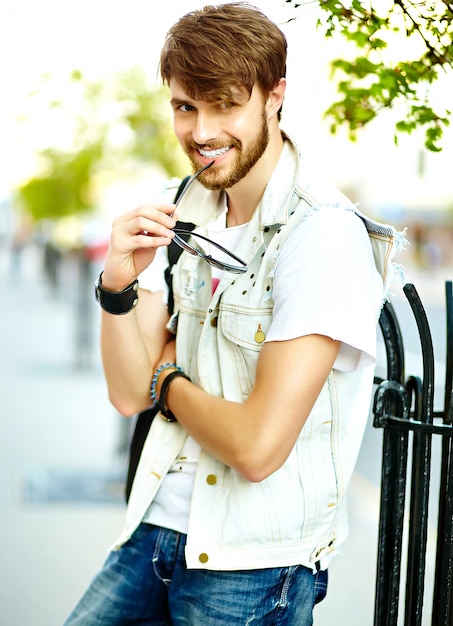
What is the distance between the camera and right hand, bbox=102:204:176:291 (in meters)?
1.90

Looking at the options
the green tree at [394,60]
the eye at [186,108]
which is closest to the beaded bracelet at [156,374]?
the eye at [186,108]

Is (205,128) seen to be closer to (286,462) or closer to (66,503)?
(286,462)

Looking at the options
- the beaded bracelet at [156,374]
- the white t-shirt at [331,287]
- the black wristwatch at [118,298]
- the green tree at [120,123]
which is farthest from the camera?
the green tree at [120,123]

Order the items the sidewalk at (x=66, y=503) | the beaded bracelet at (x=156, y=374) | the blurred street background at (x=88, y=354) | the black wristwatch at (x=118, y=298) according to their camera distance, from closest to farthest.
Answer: the black wristwatch at (x=118, y=298) < the beaded bracelet at (x=156, y=374) < the blurred street background at (x=88, y=354) < the sidewalk at (x=66, y=503)

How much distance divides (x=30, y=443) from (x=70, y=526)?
2048 millimetres

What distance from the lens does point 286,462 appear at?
1955 millimetres

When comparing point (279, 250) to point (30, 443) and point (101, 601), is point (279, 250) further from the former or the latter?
point (30, 443)

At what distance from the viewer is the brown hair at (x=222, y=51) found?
75.5 inches

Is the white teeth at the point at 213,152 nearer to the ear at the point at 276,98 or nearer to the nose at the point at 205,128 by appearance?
the nose at the point at 205,128

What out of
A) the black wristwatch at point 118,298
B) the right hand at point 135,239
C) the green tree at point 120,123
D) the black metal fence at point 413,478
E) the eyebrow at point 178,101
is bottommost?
the black metal fence at point 413,478

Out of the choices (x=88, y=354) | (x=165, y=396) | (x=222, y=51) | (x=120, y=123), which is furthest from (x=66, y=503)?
(x=88, y=354)

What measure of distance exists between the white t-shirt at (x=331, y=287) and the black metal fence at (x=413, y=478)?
0.23 m

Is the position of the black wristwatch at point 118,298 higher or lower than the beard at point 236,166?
lower

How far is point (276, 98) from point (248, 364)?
2.00 ft
